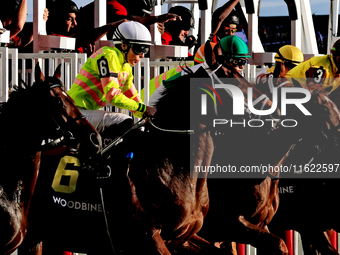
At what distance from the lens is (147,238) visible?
14.6 feet

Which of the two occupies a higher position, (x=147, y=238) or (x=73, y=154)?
(x=73, y=154)

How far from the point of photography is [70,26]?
25.0ft

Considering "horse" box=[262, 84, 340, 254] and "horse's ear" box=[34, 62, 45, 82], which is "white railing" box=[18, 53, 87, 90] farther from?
"horse" box=[262, 84, 340, 254]

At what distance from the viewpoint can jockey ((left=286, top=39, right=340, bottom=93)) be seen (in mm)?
6895

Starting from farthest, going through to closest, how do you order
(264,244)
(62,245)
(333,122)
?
(333,122)
(264,244)
(62,245)

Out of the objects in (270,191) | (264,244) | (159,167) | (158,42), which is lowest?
(264,244)

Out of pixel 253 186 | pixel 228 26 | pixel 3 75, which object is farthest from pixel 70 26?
pixel 253 186

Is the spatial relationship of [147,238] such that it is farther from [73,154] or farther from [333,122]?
[333,122]

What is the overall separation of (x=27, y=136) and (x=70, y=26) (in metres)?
3.53

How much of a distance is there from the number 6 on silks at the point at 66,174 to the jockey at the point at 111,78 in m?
0.45

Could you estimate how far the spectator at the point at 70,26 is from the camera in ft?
24.7

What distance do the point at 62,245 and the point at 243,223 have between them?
1555mm

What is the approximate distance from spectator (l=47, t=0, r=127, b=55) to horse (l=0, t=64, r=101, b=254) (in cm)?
324

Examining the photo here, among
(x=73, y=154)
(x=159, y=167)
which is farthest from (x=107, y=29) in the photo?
(x=159, y=167)
